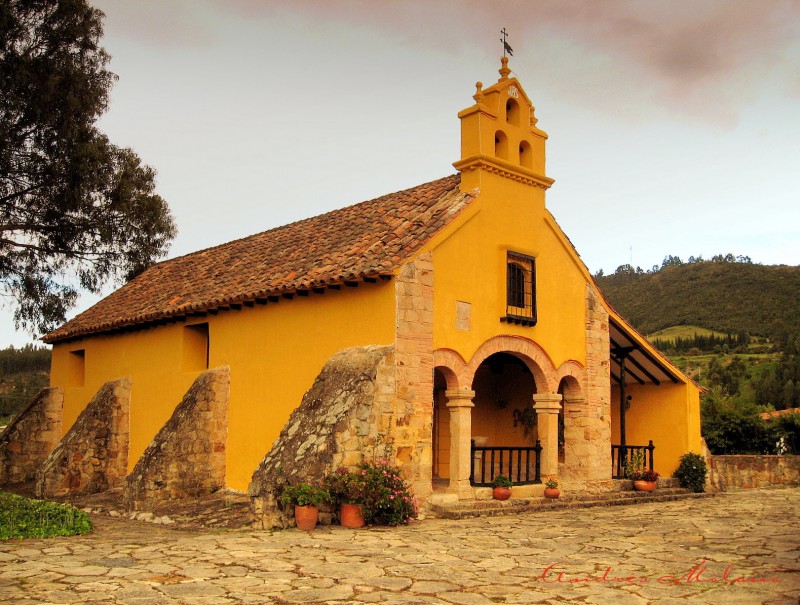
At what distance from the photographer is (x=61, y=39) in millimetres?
16672

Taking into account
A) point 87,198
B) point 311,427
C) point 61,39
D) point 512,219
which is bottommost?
point 311,427

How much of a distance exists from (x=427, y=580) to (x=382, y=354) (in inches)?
190

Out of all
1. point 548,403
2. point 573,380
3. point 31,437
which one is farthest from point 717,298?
point 31,437

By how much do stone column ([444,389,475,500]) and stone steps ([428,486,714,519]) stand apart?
0.28m

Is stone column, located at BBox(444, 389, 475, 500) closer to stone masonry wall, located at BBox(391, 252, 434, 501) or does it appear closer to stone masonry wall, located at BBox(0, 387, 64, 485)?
stone masonry wall, located at BBox(391, 252, 434, 501)

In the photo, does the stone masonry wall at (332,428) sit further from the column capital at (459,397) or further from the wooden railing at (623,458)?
the wooden railing at (623,458)

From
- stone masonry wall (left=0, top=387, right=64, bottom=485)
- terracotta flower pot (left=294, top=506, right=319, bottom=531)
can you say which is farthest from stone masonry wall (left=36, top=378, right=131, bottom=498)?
terracotta flower pot (left=294, top=506, right=319, bottom=531)

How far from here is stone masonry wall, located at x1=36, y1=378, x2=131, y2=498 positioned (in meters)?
16.3

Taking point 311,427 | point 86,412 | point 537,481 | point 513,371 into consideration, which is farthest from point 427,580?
point 86,412

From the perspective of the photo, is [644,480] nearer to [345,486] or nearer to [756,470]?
[756,470]

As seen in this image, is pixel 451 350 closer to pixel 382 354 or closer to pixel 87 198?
pixel 382 354

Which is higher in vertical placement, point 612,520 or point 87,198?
point 87,198

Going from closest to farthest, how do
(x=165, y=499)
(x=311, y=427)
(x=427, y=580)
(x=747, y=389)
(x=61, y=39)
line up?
1. (x=427, y=580)
2. (x=311, y=427)
3. (x=165, y=499)
4. (x=61, y=39)
5. (x=747, y=389)

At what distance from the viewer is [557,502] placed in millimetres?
13367
